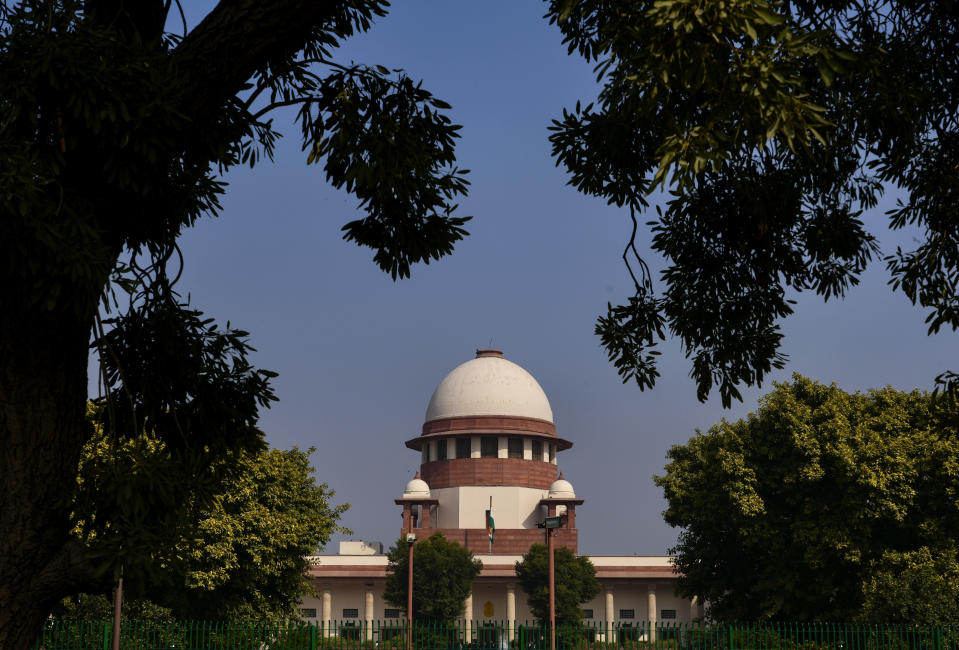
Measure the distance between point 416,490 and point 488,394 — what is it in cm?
748

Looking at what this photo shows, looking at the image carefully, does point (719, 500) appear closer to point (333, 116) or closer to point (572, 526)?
point (333, 116)

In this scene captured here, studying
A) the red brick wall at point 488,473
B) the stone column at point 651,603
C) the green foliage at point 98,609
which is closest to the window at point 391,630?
the green foliage at point 98,609

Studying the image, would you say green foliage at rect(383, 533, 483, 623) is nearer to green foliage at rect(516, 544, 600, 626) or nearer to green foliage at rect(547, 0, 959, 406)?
green foliage at rect(516, 544, 600, 626)

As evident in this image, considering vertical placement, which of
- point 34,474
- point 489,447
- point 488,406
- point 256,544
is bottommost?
point 34,474

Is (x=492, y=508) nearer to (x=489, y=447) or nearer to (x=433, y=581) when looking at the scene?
(x=489, y=447)

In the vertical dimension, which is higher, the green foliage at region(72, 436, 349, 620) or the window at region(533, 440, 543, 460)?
the window at region(533, 440, 543, 460)

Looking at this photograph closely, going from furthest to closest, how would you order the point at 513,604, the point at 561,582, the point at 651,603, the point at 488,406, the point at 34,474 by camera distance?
1. the point at 488,406
2. the point at 651,603
3. the point at 513,604
4. the point at 561,582
5. the point at 34,474

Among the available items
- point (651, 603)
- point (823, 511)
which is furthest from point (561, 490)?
point (823, 511)

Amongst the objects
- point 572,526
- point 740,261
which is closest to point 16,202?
point 740,261

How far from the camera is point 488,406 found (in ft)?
213

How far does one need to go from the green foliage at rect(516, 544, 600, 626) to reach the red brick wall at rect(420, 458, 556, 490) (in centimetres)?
895

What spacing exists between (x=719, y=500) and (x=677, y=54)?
26.2 meters

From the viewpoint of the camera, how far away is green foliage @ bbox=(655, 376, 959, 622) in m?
26.5

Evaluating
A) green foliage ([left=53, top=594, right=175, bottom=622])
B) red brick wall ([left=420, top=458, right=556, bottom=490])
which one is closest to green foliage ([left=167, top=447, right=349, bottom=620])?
green foliage ([left=53, top=594, right=175, bottom=622])
